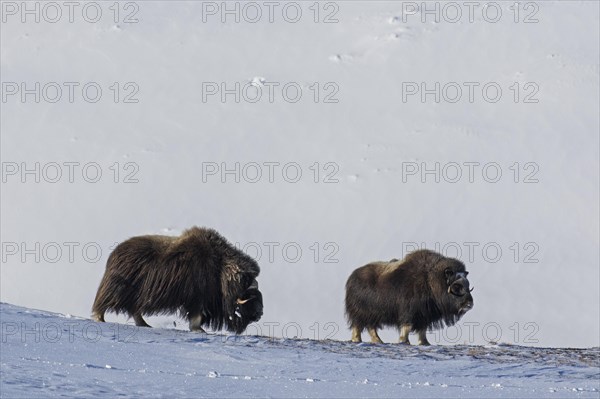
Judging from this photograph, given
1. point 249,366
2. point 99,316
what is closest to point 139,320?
point 99,316

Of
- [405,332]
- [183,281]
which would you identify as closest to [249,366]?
[183,281]

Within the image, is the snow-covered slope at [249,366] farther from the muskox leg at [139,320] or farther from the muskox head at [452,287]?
the muskox head at [452,287]

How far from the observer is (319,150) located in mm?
17109

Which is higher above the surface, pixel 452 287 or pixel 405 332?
pixel 452 287

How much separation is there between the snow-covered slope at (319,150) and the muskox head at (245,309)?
3.51m

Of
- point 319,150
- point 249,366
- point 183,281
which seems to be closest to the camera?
point 249,366

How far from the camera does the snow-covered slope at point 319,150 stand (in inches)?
565

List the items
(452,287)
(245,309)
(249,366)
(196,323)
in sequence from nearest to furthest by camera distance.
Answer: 1. (249,366)
2. (196,323)
3. (245,309)
4. (452,287)

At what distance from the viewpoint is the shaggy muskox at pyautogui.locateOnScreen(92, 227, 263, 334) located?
746 cm

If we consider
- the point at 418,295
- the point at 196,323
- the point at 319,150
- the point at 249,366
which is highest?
the point at 319,150

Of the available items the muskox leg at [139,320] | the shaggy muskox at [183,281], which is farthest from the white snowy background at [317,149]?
the muskox leg at [139,320]

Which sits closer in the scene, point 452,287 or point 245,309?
point 245,309

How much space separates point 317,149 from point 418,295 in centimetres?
908

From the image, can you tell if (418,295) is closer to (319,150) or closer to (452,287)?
(452,287)
